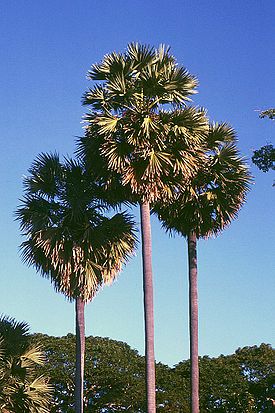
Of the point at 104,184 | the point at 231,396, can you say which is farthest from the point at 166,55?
the point at 231,396

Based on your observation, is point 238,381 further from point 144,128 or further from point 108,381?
point 144,128

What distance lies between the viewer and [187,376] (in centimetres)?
4022

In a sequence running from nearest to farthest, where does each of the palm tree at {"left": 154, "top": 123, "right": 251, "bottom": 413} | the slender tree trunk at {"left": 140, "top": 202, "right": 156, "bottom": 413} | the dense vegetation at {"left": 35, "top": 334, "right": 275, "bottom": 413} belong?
the slender tree trunk at {"left": 140, "top": 202, "right": 156, "bottom": 413} < the palm tree at {"left": 154, "top": 123, "right": 251, "bottom": 413} < the dense vegetation at {"left": 35, "top": 334, "right": 275, "bottom": 413}

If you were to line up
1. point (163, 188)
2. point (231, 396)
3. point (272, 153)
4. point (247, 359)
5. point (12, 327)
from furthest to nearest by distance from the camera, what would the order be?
1. point (247, 359)
2. point (231, 396)
3. point (12, 327)
4. point (163, 188)
5. point (272, 153)

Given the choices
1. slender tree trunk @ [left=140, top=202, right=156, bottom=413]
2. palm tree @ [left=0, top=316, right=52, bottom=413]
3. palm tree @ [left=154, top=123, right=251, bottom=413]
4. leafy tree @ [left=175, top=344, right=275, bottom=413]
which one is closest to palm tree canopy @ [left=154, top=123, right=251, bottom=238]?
palm tree @ [left=154, top=123, right=251, bottom=413]

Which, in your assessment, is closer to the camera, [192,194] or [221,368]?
[192,194]

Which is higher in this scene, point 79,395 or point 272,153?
point 272,153

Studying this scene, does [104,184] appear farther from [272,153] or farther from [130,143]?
[272,153]

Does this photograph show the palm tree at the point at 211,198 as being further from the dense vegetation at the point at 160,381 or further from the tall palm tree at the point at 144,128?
the dense vegetation at the point at 160,381

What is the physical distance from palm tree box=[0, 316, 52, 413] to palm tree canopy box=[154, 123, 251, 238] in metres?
5.39

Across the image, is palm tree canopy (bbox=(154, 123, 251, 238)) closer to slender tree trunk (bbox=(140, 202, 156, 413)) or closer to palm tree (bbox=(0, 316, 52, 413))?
slender tree trunk (bbox=(140, 202, 156, 413))

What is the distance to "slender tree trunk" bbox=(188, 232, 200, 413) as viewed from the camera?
22.3 m

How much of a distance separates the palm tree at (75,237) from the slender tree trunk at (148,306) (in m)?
2.37

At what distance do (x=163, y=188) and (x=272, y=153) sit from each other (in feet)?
10.1
